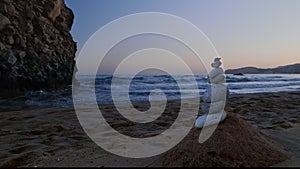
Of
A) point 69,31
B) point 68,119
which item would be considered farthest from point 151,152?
point 69,31

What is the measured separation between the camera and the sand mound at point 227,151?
2.47m

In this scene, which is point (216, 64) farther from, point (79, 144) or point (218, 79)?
point (79, 144)

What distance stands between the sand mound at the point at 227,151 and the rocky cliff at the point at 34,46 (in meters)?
18.1

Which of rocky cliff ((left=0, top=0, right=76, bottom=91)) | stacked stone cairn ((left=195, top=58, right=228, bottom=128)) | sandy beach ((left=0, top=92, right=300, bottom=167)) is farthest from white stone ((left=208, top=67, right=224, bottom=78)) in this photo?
rocky cliff ((left=0, top=0, right=76, bottom=91))

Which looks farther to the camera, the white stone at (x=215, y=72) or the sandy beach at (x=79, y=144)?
the white stone at (x=215, y=72)

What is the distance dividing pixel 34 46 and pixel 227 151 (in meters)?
23.4

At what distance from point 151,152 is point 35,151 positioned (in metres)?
1.65

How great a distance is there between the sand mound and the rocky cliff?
18112 mm

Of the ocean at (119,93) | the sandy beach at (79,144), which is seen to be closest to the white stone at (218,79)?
the sandy beach at (79,144)

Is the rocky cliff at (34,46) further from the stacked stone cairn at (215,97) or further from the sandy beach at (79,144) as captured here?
the stacked stone cairn at (215,97)

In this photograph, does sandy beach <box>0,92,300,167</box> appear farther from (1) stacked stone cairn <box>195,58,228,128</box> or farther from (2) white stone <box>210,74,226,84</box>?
(2) white stone <box>210,74,226,84</box>

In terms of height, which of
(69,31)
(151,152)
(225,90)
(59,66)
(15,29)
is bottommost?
(151,152)

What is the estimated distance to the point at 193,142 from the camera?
9.32 ft

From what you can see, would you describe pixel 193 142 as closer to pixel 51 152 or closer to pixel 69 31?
pixel 51 152
